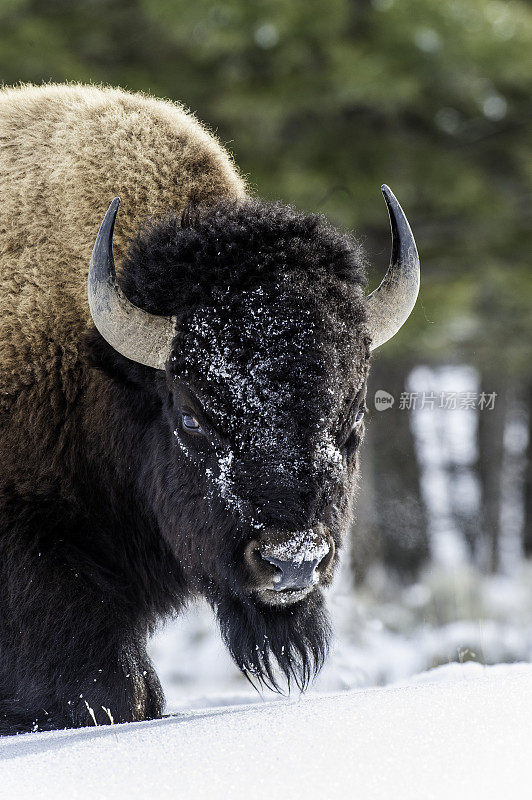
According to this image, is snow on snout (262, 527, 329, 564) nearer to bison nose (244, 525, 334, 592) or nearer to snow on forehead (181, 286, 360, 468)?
bison nose (244, 525, 334, 592)

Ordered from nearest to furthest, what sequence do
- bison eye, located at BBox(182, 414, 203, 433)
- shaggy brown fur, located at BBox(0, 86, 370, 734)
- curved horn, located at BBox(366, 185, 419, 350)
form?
shaggy brown fur, located at BBox(0, 86, 370, 734)
bison eye, located at BBox(182, 414, 203, 433)
curved horn, located at BBox(366, 185, 419, 350)

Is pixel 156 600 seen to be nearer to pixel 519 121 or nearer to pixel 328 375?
pixel 328 375

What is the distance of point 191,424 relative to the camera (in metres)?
3.73

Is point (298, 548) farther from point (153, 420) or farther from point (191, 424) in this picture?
point (153, 420)

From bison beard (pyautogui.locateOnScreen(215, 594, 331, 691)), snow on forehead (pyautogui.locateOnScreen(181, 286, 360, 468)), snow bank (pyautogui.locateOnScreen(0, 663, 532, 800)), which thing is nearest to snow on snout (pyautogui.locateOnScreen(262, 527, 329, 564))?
snow on forehead (pyautogui.locateOnScreen(181, 286, 360, 468))

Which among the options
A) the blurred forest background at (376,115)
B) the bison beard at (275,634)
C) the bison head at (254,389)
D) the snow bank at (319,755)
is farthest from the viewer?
the blurred forest background at (376,115)

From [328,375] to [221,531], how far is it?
0.71 meters

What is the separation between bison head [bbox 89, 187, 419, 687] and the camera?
11.1ft

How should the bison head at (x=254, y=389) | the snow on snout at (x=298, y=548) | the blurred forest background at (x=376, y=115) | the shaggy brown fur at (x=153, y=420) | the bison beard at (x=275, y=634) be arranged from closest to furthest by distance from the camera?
the snow on snout at (x=298, y=548) < the bison head at (x=254, y=389) < the shaggy brown fur at (x=153, y=420) < the bison beard at (x=275, y=634) < the blurred forest background at (x=376, y=115)

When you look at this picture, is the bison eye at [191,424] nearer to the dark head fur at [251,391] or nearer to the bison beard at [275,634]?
the dark head fur at [251,391]

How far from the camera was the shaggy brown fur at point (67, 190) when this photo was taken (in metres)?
4.14

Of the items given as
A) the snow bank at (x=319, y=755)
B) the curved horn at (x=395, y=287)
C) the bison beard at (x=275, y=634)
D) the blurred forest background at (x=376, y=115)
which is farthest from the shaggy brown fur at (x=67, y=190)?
the blurred forest background at (x=376, y=115)

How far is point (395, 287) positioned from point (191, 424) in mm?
1115

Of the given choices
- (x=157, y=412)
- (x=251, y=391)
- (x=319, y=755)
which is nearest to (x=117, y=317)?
(x=157, y=412)
